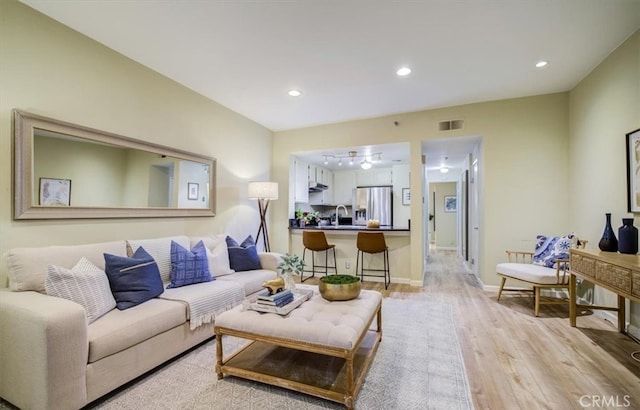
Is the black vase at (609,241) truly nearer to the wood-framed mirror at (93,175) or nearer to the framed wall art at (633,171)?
the framed wall art at (633,171)

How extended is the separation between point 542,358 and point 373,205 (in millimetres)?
5000

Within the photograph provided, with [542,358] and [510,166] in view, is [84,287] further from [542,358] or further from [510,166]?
[510,166]

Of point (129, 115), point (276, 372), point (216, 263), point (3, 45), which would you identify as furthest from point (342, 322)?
point (3, 45)

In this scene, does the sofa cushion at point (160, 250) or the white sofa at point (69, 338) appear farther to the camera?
the sofa cushion at point (160, 250)

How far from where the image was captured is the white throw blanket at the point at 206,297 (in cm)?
232

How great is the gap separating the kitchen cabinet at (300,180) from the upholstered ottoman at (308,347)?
12.0ft

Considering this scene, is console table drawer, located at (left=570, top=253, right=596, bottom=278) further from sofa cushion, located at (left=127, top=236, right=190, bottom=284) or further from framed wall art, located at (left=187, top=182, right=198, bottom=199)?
framed wall art, located at (left=187, top=182, right=198, bottom=199)

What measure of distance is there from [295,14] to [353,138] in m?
2.78

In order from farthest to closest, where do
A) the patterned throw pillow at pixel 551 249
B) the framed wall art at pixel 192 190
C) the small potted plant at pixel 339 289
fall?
the framed wall art at pixel 192 190 < the patterned throw pillow at pixel 551 249 < the small potted plant at pixel 339 289

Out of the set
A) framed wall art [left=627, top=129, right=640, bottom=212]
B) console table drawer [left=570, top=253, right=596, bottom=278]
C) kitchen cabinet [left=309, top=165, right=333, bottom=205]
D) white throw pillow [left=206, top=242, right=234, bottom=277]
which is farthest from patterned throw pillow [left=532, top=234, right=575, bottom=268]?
kitchen cabinet [left=309, top=165, right=333, bottom=205]

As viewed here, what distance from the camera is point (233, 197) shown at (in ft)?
14.3

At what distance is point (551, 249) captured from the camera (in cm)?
349

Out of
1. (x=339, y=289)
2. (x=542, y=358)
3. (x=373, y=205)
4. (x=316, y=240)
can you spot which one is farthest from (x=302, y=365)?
(x=373, y=205)

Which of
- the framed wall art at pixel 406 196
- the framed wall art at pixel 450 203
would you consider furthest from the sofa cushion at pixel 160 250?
the framed wall art at pixel 450 203
